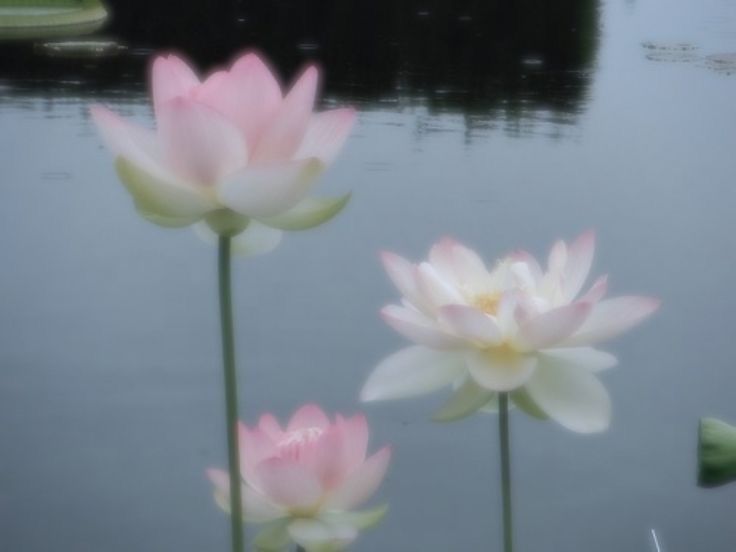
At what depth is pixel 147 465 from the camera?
2670 mm

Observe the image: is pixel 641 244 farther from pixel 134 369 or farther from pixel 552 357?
pixel 552 357

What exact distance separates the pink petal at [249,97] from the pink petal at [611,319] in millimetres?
100

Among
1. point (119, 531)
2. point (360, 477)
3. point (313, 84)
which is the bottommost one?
point (119, 531)

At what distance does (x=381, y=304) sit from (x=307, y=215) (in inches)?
116

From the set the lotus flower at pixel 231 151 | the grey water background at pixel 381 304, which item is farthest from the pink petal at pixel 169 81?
the grey water background at pixel 381 304

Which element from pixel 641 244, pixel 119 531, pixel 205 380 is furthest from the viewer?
pixel 641 244

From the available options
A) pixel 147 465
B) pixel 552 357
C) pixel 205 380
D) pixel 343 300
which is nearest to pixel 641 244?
pixel 343 300

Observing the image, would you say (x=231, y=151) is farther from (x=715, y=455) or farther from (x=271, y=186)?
(x=715, y=455)

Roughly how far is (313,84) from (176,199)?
43 millimetres

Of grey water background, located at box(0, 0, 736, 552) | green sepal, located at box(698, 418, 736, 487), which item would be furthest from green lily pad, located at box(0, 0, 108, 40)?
green sepal, located at box(698, 418, 736, 487)

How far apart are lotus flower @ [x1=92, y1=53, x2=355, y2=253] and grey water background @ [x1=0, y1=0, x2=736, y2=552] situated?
1.93m

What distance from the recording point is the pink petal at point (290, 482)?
0.40 metres

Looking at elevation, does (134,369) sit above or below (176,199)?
below

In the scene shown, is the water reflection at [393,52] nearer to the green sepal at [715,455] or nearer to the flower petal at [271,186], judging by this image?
the green sepal at [715,455]
